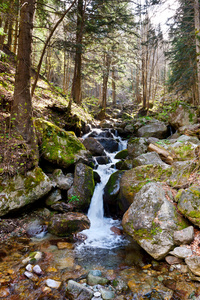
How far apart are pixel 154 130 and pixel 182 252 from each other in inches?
355

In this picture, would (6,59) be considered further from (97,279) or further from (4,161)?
(97,279)

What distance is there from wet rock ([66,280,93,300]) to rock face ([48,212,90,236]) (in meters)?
2.01

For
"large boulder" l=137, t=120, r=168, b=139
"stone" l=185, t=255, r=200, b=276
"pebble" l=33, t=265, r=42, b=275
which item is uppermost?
"large boulder" l=137, t=120, r=168, b=139

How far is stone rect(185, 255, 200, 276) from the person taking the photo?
10.1ft

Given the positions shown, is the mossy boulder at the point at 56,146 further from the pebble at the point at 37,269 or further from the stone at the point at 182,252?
the stone at the point at 182,252

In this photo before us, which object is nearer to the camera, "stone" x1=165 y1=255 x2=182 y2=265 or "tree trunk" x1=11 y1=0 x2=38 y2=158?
"stone" x1=165 y1=255 x2=182 y2=265

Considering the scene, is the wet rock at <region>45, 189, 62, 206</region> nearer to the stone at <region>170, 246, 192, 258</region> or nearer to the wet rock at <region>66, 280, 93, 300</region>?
the wet rock at <region>66, 280, 93, 300</region>

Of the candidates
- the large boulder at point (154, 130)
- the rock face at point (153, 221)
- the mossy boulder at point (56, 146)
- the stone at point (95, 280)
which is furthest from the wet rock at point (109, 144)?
the stone at point (95, 280)

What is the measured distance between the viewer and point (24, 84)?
5.86 m

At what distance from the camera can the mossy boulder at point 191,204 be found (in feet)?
12.6

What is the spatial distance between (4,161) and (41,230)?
228cm

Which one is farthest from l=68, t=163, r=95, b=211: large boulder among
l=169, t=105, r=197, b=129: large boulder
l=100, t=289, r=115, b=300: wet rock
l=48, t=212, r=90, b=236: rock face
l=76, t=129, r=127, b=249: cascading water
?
l=169, t=105, r=197, b=129: large boulder

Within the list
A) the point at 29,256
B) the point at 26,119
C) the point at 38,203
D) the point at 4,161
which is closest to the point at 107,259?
the point at 29,256

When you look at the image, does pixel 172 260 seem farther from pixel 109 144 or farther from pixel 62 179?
pixel 109 144
